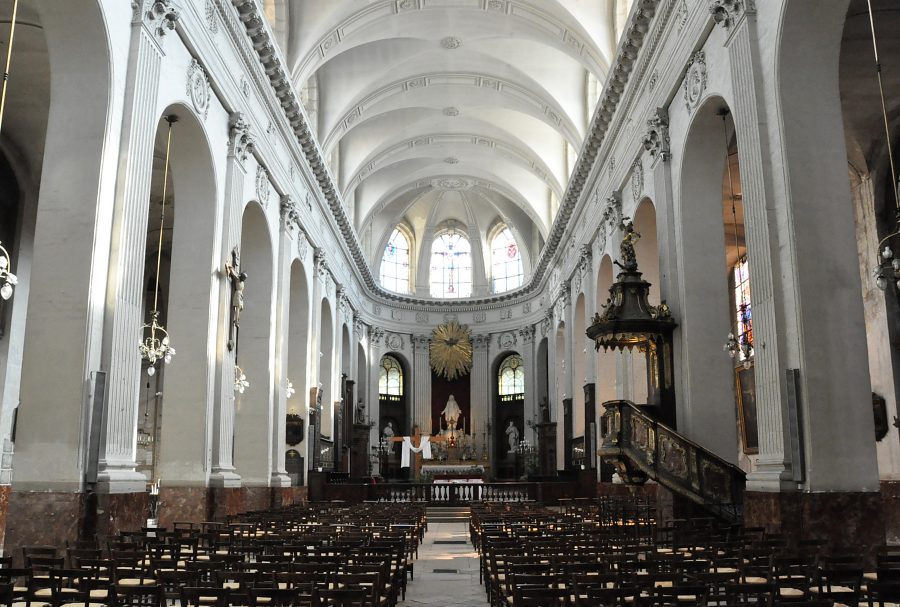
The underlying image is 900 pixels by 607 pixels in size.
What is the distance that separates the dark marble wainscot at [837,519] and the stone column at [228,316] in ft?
31.5

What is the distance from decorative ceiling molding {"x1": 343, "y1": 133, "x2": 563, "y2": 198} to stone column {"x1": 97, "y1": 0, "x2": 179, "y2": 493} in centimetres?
1829

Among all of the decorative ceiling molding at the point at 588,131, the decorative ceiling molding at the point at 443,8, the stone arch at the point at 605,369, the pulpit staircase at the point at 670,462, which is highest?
the decorative ceiling molding at the point at 443,8

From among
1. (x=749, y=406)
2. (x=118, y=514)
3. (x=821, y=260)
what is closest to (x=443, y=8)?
(x=749, y=406)

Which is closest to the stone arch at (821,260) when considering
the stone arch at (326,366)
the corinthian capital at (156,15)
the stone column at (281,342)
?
the corinthian capital at (156,15)

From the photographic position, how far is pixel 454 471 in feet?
108

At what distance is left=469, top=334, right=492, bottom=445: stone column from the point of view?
39.7m

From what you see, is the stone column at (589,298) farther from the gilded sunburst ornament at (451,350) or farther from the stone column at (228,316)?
the gilded sunburst ornament at (451,350)

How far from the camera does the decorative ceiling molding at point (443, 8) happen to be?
68.9ft

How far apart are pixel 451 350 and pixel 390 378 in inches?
141

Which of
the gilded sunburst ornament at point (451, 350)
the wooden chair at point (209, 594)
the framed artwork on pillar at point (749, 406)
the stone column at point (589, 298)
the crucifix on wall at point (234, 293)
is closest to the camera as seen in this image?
the wooden chair at point (209, 594)

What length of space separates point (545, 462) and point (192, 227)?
22.2 meters

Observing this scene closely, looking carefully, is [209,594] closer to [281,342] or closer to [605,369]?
[281,342]

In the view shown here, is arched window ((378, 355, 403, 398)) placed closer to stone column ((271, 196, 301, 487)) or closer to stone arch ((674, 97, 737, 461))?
stone column ((271, 196, 301, 487))

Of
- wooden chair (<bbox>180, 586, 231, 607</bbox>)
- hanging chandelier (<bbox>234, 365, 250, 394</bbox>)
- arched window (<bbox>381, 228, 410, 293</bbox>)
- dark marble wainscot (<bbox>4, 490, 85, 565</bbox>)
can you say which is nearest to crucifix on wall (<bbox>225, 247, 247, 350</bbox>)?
hanging chandelier (<bbox>234, 365, 250, 394</bbox>)
